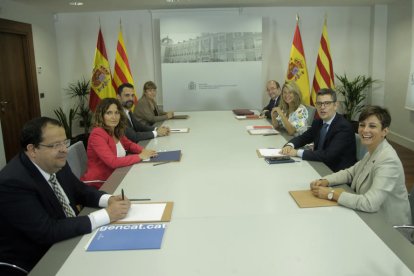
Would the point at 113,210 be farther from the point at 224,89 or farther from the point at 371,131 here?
the point at 224,89

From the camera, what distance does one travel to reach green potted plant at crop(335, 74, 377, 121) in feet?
21.5

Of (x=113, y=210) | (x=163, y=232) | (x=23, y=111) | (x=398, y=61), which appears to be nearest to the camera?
(x=163, y=232)

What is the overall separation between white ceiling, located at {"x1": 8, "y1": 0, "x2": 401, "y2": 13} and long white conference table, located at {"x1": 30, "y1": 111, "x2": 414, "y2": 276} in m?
4.14

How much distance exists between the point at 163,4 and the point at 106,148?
4.03 meters

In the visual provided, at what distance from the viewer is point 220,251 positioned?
135 cm

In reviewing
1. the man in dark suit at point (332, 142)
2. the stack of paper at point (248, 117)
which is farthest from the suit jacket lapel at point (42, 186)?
the stack of paper at point (248, 117)

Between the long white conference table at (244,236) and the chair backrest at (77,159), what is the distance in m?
0.47

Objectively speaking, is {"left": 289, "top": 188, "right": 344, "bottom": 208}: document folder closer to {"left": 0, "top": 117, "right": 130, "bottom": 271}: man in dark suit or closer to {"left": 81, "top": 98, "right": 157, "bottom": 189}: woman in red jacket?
{"left": 0, "top": 117, "right": 130, "bottom": 271}: man in dark suit

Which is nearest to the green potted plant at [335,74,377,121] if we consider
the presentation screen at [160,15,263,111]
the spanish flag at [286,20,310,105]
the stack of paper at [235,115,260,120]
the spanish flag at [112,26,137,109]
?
the spanish flag at [286,20,310,105]

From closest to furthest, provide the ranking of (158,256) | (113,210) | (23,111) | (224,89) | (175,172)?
(158,256)
(113,210)
(175,172)
(23,111)
(224,89)

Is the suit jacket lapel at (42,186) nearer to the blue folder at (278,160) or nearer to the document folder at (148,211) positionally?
the document folder at (148,211)

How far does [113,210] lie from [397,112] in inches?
232

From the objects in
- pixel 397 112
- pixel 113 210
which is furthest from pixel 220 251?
pixel 397 112

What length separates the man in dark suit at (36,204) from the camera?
4.76 ft
